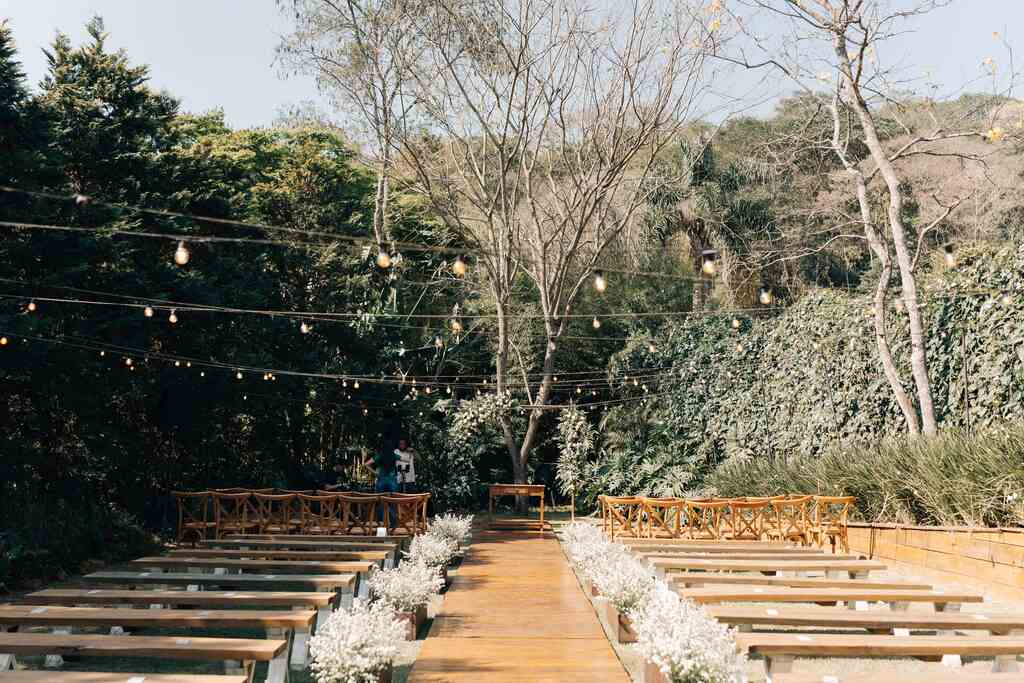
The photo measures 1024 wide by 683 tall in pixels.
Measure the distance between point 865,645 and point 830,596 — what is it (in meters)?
1.80

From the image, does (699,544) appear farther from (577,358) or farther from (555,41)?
(577,358)

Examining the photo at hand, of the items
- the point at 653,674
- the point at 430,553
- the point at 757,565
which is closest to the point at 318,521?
the point at 430,553

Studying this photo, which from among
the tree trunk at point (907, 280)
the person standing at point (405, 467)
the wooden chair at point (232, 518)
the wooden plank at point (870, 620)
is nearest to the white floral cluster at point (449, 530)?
the wooden chair at point (232, 518)

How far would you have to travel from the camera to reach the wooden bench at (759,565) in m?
7.94

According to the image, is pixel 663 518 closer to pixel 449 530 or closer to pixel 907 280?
pixel 449 530

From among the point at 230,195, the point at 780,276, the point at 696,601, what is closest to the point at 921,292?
the point at 696,601

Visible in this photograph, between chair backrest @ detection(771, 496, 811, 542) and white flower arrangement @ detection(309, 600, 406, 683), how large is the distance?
7427mm

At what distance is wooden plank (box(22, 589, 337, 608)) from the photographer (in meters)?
5.91

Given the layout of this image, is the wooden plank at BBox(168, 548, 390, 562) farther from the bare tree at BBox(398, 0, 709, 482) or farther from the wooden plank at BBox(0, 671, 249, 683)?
the bare tree at BBox(398, 0, 709, 482)

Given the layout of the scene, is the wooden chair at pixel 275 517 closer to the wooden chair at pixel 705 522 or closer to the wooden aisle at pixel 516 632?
the wooden aisle at pixel 516 632

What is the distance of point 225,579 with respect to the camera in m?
7.16

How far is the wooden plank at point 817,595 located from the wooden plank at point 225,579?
2623 millimetres

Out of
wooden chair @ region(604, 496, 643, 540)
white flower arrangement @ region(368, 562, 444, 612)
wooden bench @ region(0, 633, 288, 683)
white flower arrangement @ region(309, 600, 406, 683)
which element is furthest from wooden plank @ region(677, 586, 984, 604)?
wooden chair @ region(604, 496, 643, 540)

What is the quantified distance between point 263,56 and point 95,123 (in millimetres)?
5024
